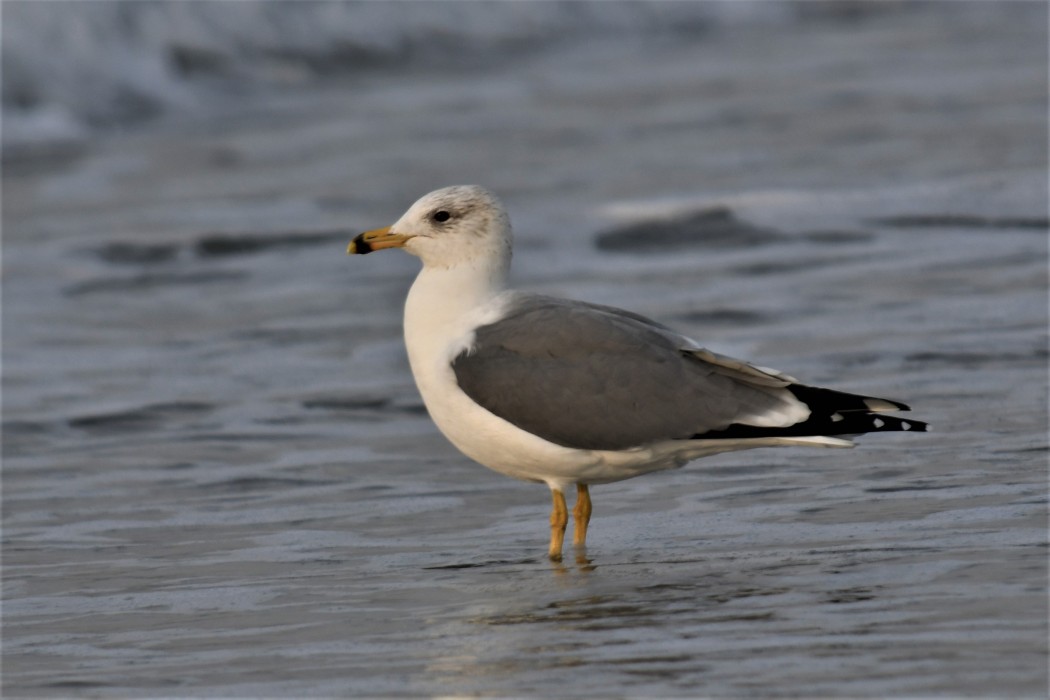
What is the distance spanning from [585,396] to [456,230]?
2.58ft

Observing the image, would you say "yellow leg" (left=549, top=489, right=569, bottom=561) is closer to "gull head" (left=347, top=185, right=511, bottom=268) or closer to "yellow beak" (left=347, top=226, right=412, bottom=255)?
"gull head" (left=347, top=185, right=511, bottom=268)

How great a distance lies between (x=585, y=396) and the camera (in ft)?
18.0

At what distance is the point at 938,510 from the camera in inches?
217

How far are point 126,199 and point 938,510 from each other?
8.83 meters

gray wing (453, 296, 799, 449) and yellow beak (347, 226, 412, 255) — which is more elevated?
yellow beak (347, 226, 412, 255)

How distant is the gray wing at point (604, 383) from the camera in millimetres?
5434

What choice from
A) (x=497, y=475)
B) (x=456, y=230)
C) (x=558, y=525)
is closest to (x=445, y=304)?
(x=456, y=230)

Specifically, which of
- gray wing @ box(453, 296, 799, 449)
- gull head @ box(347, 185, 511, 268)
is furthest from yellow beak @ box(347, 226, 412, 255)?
gray wing @ box(453, 296, 799, 449)

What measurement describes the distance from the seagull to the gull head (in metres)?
0.21

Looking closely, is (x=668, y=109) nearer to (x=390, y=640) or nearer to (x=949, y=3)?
(x=949, y=3)

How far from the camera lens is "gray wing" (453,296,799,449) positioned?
543 cm

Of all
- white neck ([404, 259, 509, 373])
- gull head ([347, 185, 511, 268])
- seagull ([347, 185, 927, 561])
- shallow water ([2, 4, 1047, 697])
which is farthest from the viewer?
gull head ([347, 185, 511, 268])

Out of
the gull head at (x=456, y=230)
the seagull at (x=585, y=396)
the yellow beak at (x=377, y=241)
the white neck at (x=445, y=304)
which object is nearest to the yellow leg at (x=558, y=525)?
the seagull at (x=585, y=396)

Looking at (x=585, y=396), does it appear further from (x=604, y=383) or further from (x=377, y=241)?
(x=377, y=241)
